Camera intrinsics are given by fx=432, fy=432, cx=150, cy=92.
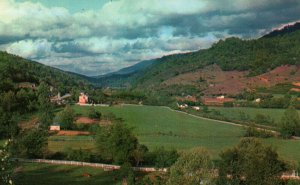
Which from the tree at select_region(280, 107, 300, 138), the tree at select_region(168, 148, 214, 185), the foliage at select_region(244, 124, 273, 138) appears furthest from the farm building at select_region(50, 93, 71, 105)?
the tree at select_region(168, 148, 214, 185)

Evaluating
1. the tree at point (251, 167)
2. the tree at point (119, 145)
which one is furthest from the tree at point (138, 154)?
the tree at point (251, 167)

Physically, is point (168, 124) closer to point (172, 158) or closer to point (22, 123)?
point (22, 123)

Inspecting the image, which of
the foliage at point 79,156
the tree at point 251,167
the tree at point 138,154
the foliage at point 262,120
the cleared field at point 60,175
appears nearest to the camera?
the tree at point 251,167

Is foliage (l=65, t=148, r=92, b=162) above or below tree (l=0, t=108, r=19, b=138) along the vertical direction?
below

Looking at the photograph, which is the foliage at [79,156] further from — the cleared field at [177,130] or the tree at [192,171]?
the tree at [192,171]

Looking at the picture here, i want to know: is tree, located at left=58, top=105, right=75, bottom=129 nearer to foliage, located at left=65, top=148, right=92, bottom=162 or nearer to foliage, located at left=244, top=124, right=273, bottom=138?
foliage, located at left=65, top=148, right=92, bottom=162

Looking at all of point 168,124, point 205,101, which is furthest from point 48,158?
point 205,101
